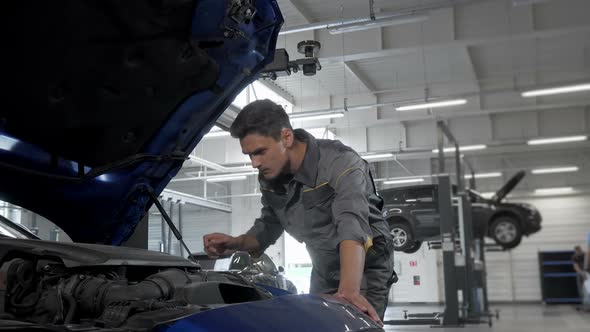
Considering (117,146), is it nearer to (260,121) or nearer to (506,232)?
(260,121)

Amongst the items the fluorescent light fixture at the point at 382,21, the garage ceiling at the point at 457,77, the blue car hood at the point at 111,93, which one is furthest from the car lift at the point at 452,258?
the blue car hood at the point at 111,93

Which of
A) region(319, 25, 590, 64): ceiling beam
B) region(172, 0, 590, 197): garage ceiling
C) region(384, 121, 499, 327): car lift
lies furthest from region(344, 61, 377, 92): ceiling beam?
region(384, 121, 499, 327): car lift

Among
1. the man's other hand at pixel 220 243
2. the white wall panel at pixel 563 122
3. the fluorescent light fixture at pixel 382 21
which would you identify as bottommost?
the man's other hand at pixel 220 243

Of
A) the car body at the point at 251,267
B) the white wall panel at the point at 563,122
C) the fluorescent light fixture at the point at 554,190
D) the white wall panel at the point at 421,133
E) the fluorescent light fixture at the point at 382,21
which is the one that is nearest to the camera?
the car body at the point at 251,267

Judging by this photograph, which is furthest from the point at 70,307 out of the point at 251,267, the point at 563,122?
the point at 563,122

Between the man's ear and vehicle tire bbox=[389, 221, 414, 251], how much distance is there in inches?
370

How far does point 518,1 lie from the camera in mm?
7594

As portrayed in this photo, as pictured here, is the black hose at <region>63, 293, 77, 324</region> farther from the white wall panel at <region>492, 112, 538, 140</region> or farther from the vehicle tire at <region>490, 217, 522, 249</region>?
the white wall panel at <region>492, 112, 538, 140</region>

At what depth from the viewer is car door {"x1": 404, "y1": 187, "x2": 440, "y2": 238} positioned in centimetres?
1142

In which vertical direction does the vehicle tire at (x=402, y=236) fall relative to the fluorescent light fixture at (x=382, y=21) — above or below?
below

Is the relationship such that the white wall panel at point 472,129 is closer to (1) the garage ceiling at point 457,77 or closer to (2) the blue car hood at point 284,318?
(1) the garage ceiling at point 457,77

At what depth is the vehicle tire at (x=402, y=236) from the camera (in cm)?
1136

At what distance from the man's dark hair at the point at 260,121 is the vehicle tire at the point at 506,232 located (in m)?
11.4

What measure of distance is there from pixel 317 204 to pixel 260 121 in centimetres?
42
